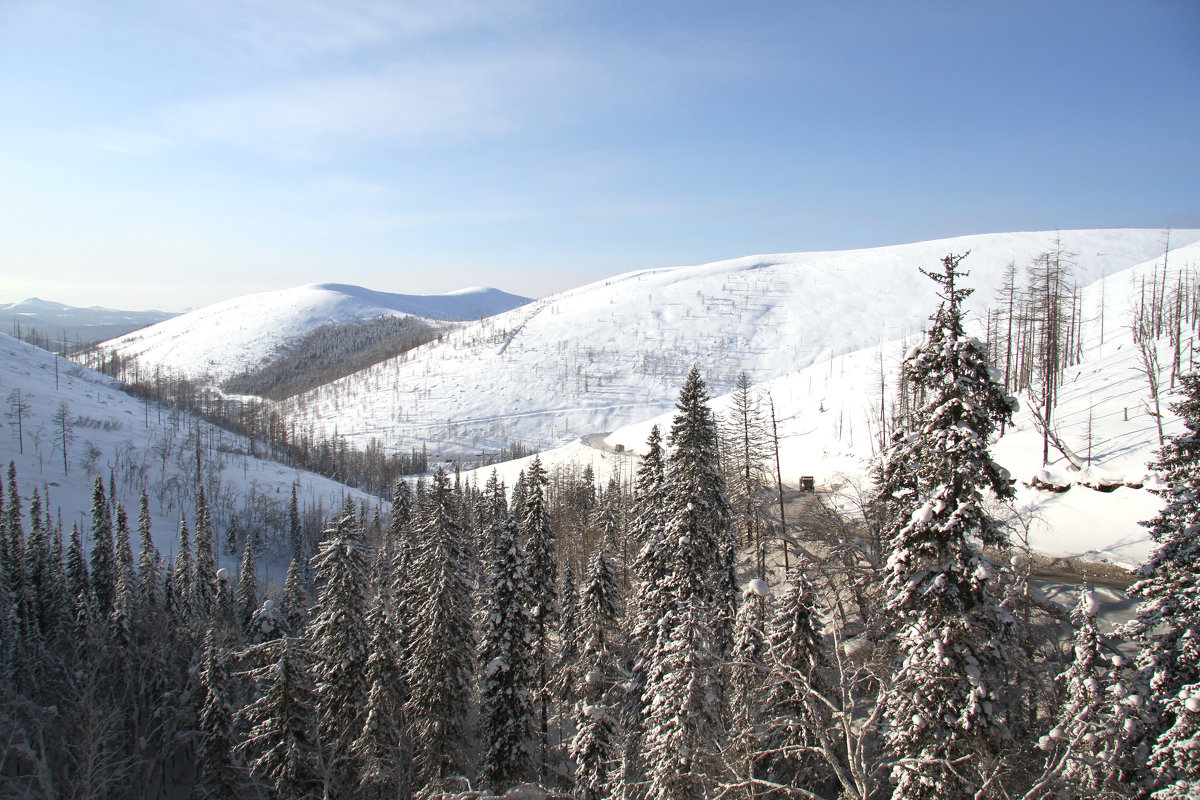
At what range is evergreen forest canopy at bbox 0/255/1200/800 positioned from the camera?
1174 centimetres

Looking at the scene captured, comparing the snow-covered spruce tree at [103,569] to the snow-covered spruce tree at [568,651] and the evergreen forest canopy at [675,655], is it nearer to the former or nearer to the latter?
the evergreen forest canopy at [675,655]

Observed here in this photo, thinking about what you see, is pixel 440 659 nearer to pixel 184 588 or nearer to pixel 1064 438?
pixel 184 588

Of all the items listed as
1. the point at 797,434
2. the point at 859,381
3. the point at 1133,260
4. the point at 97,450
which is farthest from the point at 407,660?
the point at 1133,260

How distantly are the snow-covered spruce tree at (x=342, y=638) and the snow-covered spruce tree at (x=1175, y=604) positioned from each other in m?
25.6

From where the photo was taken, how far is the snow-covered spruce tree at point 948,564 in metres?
11.5

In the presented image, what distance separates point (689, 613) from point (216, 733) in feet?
88.5

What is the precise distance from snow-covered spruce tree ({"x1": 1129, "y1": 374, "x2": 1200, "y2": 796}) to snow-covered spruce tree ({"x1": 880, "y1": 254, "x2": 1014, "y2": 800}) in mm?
3423

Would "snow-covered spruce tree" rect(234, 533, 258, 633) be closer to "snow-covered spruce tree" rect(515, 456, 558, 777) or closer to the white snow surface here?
"snow-covered spruce tree" rect(515, 456, 558, 777)

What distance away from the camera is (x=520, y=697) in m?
25.7

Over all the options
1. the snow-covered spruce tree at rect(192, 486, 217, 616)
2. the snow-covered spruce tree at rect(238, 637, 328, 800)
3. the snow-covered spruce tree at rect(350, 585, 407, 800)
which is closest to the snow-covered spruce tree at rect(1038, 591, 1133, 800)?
the snow-covered spruce tree at rect(350, 585, 407, 800)

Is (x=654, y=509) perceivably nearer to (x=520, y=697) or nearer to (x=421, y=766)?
(x=520, y=697)

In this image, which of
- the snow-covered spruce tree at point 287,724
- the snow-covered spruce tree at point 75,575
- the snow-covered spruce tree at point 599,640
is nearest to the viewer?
the snow-covered spruce tree at point 287,724

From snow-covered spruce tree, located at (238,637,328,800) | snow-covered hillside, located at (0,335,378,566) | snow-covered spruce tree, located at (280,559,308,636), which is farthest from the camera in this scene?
snow-covered hillside, located at (0,335,378,566)

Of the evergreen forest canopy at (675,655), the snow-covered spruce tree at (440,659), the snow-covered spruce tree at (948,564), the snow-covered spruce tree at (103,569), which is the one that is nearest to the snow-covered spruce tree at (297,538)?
the evergreen forest canopy at (675,655)
